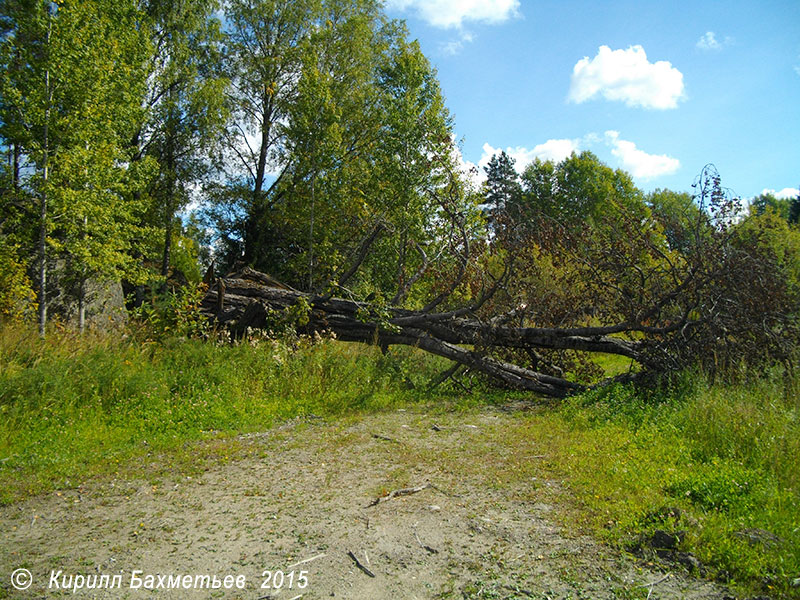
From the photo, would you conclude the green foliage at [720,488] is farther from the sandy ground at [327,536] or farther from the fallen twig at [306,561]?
the fallen twig at [306,561]

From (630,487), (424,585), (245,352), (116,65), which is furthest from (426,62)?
(424,585)

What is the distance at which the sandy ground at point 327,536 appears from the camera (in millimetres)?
3090

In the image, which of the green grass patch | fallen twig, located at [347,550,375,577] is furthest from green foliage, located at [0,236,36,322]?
the green grass patch

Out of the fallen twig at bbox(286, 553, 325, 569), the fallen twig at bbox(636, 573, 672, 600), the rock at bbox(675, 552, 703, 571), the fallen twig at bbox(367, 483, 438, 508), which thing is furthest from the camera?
the fallen twig at bbox(367, 483, 438, 508)

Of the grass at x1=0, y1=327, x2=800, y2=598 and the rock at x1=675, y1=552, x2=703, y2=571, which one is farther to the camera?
the grass at x1=0, y1=327, x2=800, y2=598

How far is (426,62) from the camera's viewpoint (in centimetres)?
1553

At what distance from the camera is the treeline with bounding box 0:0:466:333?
8.86m

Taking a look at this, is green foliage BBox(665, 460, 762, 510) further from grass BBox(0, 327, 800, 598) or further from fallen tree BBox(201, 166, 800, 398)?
fallen tree BBox(201, 166, 800, 398)

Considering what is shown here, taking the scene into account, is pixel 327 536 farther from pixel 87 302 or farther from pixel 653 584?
pixel 87 302

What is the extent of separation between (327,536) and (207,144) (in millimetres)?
19248

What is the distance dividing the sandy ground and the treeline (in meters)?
6.12

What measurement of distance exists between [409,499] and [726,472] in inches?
105

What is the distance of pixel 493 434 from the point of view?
6.68m

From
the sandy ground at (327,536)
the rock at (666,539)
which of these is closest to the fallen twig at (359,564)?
the sandy ground at (327,536)
